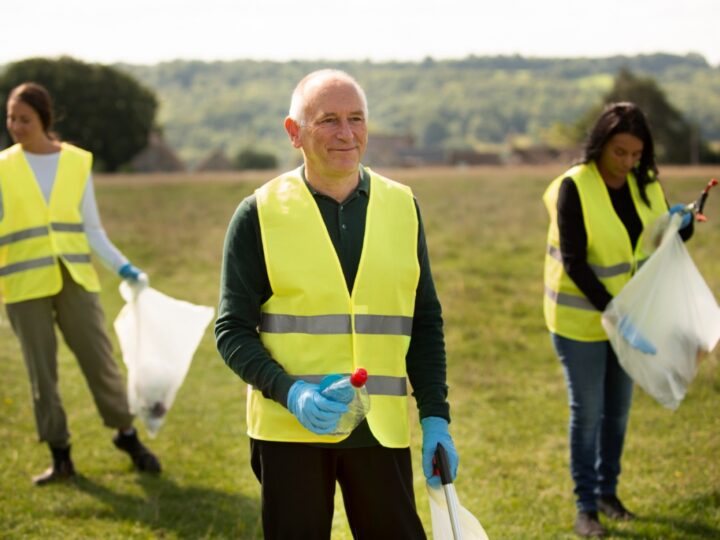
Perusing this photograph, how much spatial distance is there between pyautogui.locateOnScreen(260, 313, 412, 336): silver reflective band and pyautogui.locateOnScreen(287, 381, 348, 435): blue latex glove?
0.23 meters

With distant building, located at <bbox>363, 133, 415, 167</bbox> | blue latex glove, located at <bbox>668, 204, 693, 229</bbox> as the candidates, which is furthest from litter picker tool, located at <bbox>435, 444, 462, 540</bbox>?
distant building, located at <bbox>363, 133, 415, 167</bbox>

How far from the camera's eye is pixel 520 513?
5230mm

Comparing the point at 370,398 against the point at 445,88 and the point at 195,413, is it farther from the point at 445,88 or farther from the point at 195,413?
the point at 445,88

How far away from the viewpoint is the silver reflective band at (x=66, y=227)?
5.67 metres

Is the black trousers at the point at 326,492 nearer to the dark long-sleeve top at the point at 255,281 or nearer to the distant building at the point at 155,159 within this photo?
the dark long-sleeve top at the point at 255,281

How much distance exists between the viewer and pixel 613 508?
505 centimetres

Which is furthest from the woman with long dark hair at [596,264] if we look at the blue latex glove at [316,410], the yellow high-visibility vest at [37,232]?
the yellow high-visibility vest at [37,232]

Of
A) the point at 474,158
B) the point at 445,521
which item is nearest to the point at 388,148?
the point at 474,158

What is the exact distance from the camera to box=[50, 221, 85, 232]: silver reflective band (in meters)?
5.67

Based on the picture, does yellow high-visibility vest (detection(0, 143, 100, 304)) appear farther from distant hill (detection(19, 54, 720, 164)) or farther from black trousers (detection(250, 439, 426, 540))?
distant hill (detection(19, 54, 720, 164))

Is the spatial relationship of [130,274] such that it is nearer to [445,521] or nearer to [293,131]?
[293,131]

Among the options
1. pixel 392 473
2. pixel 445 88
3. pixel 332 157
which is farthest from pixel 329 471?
pixel 445 88

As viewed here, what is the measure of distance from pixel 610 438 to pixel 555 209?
1225 millimetres

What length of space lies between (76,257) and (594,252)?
293 centimetres
